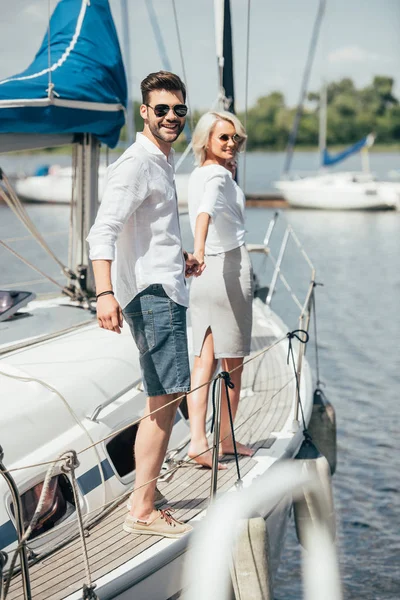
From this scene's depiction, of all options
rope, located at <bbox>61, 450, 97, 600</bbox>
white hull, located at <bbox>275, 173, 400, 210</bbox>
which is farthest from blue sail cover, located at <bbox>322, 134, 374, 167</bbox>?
rope, located at <bbox>61, 450, 97, 600</bbox>

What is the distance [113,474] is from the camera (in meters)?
4.15

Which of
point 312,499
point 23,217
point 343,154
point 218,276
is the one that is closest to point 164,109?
point 218,276

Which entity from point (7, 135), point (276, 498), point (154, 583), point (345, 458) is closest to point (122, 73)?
point (7, 135)

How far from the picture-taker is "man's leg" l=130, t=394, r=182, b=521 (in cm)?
364

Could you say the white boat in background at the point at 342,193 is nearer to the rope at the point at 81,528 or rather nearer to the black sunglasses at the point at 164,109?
the black sunglasses at the point at 164,109

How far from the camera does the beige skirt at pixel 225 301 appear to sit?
4.56 meters

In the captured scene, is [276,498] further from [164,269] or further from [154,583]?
[164,269]

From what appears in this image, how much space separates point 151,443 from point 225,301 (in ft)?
3.73

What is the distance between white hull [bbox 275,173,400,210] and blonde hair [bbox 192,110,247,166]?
32.0 m

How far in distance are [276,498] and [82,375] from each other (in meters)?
1.22

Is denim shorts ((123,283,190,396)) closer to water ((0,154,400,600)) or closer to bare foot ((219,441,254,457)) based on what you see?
bare foot ((219,441,254,457))

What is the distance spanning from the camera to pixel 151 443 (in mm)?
3660

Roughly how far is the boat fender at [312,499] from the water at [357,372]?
91cm

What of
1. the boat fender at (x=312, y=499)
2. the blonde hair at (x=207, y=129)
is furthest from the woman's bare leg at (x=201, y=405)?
the blonde hair at (x=207, y=129)
